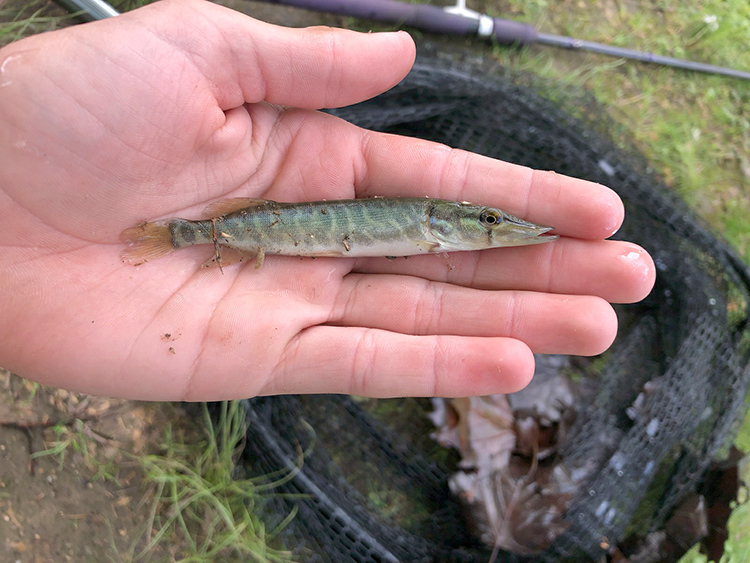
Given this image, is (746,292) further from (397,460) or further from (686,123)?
(397,460)

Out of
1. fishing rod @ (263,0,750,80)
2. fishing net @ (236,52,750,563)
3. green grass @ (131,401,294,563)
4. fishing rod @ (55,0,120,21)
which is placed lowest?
green grass @ (131,401,294,563)

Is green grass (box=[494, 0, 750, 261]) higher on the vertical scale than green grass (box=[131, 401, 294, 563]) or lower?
higher

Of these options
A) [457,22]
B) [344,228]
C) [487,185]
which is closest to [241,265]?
[344,228]

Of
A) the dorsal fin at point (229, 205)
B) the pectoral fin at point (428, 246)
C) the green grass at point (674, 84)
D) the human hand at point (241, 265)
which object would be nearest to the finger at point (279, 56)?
the human hand at point (241, 265)

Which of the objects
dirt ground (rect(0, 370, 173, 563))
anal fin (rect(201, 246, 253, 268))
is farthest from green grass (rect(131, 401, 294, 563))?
anal fin (rect(201, 246, 253, 268))

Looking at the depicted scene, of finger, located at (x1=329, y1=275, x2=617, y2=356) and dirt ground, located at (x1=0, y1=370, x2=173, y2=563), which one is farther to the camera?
dirt ground, located at (x1=0, y1=370, x2=173, y2=563)

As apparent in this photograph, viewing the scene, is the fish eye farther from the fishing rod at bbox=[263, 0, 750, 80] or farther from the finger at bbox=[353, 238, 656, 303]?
the fishing rod at bbox=[263, 0, 750, 80]

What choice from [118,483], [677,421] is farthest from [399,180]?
[118,483]
